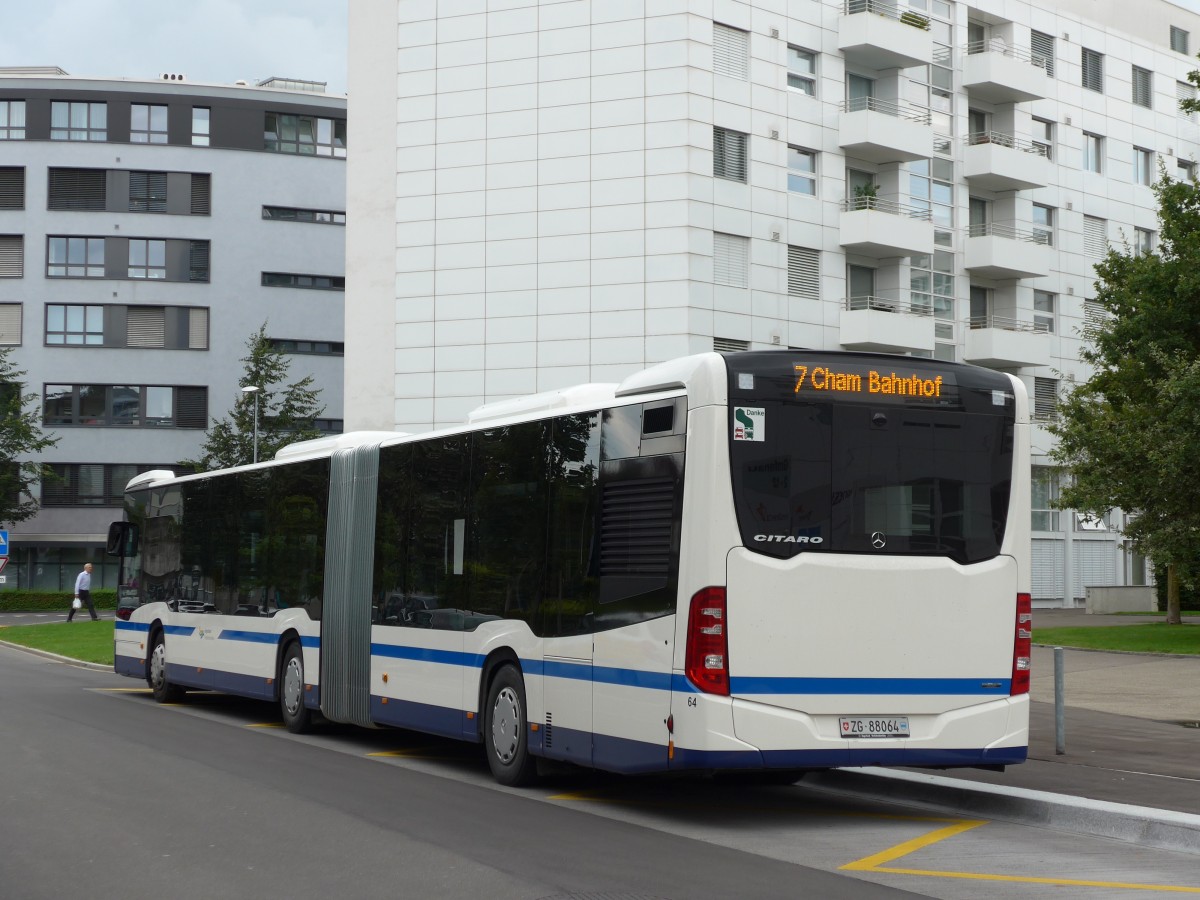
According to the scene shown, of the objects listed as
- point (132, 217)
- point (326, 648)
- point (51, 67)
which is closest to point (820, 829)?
point (326, 648)

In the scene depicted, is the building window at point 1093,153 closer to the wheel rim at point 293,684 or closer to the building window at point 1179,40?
the building window at point 1179,40

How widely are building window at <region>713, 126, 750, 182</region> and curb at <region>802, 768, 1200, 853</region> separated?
1441 inches

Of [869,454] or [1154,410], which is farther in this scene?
[1154,410]

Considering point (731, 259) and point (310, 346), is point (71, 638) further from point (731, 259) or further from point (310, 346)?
point (310, 346)

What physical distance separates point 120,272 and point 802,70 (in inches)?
1476

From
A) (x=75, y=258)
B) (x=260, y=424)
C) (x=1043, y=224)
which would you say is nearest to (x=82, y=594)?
(x=260, y=424)

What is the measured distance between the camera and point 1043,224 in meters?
57.8

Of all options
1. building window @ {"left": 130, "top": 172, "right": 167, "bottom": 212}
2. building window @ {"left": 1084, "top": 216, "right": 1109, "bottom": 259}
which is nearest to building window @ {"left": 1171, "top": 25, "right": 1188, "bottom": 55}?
building window @ {"left": 1084, "top": 216, "right": 1109, "bottom": 259}

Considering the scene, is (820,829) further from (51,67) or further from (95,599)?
(51,67)

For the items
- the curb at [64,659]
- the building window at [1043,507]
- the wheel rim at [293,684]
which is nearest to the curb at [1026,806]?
the wheel rim at [293,684]

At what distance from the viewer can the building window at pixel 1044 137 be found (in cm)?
5778

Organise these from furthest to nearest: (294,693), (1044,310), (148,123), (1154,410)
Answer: (148,123), (1044,310), (1154,410), (294,693)

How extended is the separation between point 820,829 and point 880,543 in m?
1.91

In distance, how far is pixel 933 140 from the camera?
173 ft
